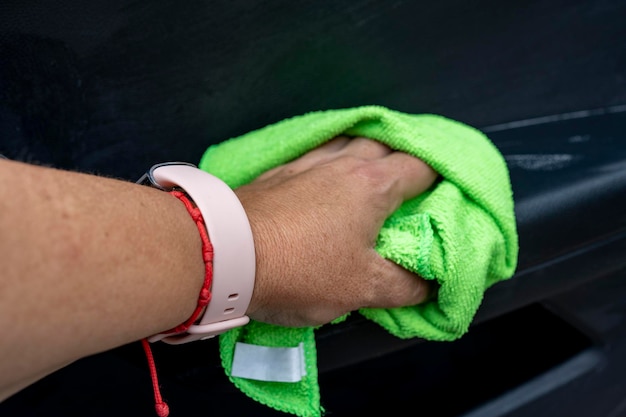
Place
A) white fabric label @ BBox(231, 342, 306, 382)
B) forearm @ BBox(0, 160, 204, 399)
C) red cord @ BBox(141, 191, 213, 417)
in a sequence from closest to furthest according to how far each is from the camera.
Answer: forearm @ BBox(0, 160, 204, 399), red cord @ BBox(141, 191, 213, 417), white fabric label @ BBox(231, 342, 306, 382)

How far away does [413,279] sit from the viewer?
22.8 inches

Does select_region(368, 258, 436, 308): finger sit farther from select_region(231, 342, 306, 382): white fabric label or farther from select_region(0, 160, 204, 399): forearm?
select_region(0, 160, 204, 399): forearm

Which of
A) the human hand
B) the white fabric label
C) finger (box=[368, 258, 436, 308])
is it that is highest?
the human hand

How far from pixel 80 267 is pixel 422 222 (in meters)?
0.33

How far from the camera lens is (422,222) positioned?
57 cm

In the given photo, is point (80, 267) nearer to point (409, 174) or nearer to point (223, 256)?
point (223, 256)

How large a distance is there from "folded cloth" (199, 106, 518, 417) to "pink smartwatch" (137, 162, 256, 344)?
0.32 ft

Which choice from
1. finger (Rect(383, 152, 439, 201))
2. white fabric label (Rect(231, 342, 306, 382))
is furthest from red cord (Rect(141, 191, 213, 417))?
finger (Rect(383, 152, 439, 201))

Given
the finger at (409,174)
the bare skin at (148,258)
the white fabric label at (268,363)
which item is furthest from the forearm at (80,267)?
the finger at (409,174)

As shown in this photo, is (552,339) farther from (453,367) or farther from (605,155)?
(605,155)

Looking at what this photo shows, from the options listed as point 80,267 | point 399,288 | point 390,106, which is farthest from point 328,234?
point 390,106

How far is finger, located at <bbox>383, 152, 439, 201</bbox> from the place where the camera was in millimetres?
612

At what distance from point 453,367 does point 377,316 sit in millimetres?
304

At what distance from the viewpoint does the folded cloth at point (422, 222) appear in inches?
22.0
